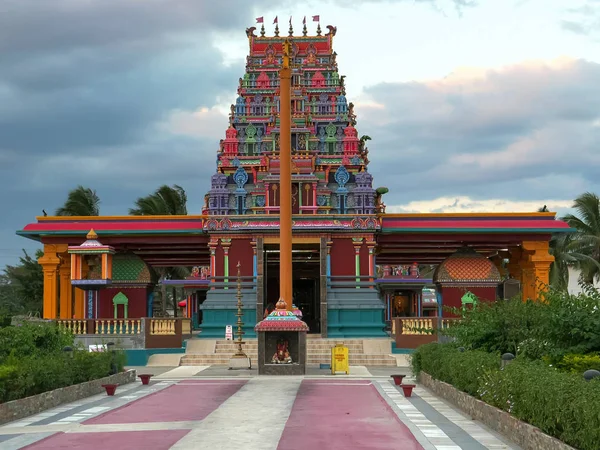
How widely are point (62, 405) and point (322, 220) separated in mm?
20579

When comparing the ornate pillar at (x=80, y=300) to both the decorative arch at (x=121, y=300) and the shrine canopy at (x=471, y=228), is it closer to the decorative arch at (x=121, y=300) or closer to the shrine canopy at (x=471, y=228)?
the decorative arch at (x=121, y=300)

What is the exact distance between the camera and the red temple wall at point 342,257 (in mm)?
38719

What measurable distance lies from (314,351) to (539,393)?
23336 mm

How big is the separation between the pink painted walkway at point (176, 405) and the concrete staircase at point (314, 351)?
912 centimetres

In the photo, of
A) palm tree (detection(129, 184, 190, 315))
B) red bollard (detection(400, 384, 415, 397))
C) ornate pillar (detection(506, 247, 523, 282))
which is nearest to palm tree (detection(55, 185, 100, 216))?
palm tree (detection(129, 184, 190, 315))

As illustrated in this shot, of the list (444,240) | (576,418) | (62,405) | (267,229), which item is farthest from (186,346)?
(576,418)

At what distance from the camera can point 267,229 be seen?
38500 millimetres

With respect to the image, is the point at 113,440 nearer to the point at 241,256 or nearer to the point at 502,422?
the point at 502,422

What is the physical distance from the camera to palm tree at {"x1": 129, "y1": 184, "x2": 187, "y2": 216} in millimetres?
60531

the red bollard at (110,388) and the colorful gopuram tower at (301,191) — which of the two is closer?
the red bollard at (110,388)

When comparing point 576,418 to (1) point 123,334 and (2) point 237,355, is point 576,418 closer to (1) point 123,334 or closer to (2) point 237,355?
(2) point 237,355

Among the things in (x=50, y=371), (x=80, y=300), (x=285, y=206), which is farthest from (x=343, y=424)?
(x=80, y=300)

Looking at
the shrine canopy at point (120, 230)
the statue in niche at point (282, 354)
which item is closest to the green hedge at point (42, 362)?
the statue in niche at point (282, 354)

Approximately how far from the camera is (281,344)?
29.0 meters
